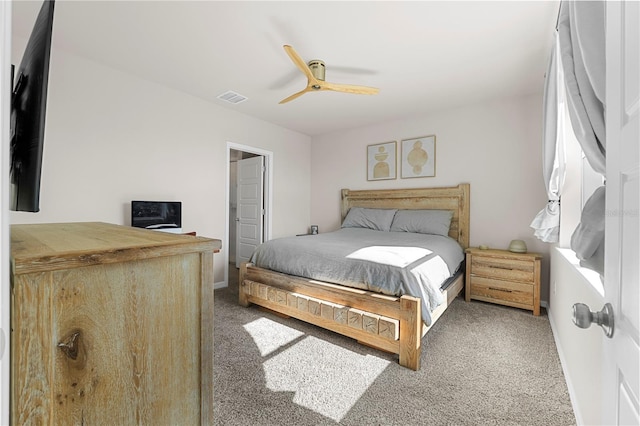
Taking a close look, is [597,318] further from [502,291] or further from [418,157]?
[418,157]

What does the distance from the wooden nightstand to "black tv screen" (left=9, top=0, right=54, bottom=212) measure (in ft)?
11.6

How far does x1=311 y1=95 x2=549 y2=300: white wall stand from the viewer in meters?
3.24

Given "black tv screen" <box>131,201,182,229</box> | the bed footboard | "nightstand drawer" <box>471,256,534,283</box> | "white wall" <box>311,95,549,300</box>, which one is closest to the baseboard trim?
"nightstand drawer" <box>471,256,534,283</box>

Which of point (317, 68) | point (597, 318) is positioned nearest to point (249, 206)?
point (317, 68)

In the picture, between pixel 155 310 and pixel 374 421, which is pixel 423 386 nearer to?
pixel 374 421

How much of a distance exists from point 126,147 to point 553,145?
13.0 ft

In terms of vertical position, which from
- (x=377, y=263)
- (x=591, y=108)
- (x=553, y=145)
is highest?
(x=553, y=145)

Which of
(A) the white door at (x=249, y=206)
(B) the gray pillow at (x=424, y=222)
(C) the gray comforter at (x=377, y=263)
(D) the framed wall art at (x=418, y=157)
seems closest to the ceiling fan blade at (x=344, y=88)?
(C) the gray comforter at (x=377, y=263)

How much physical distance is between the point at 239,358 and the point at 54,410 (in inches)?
63.4

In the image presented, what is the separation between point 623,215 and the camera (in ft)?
→ 1.92

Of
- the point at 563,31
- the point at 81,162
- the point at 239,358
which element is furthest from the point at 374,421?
the point at 81,162

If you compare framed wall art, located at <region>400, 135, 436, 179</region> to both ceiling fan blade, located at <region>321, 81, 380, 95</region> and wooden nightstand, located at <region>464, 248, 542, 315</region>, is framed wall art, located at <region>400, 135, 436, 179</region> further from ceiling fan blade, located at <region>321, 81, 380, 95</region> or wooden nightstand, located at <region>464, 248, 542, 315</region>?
ceiling fan blade, located at <region>321, 81, 380, 95</region>

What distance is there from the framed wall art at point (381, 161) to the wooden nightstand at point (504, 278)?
168 cm

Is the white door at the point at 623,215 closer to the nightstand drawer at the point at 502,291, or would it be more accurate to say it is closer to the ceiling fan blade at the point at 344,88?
the ceiling fan blade at the point at 344,88
